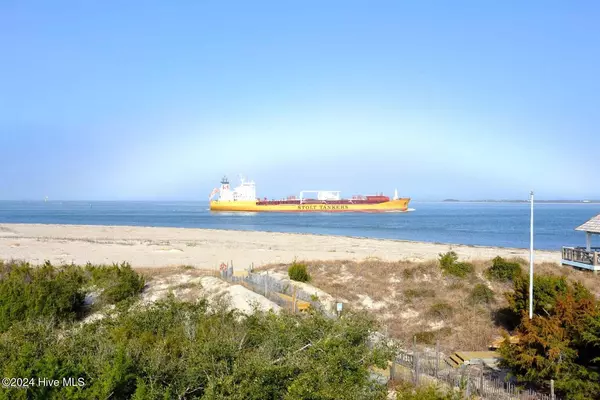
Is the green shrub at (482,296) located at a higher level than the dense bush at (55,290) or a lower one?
lower

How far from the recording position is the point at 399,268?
2106 cm

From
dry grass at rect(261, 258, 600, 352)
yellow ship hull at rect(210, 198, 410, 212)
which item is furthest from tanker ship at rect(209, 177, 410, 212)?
dry grass at rect(261, 258, 600, 352)

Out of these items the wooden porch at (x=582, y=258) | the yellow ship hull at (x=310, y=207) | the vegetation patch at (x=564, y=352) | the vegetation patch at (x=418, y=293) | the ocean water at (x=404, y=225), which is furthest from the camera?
the yellow ship hull at (x=310, y=207)

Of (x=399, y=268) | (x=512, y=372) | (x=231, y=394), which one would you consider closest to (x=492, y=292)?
(x=399, y=268)

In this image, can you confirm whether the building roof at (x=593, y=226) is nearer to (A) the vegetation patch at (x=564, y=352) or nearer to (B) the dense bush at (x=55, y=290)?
(A) the vegetation patch at (x=564, y=352)

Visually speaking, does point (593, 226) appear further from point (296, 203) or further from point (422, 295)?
point (296, 203)

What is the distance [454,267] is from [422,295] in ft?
10.8

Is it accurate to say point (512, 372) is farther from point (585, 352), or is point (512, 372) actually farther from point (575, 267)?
point (575, 267)

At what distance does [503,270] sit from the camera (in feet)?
64.8

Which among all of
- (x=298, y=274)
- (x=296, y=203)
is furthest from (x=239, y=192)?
(x=298, y=274)

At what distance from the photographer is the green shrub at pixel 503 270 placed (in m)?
19.4

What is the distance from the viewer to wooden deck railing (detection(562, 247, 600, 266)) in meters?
19.7

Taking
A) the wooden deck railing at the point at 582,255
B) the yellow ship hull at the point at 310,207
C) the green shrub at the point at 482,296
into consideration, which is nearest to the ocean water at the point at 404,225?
the yellow ship hull at the point at 310,207

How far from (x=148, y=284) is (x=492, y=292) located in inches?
504
